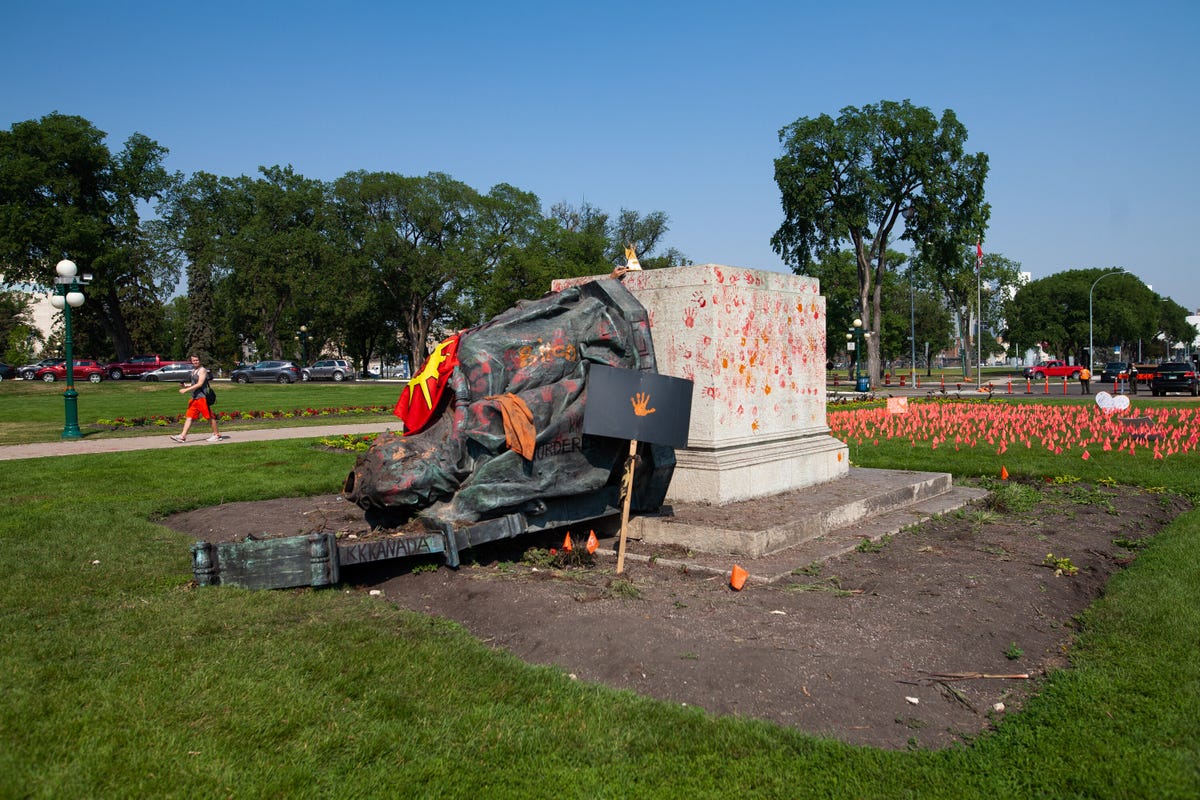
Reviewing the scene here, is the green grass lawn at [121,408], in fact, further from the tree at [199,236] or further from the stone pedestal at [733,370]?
the tree at [199,236]

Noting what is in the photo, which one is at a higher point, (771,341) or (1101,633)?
(771,341)

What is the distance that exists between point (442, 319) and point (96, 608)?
63.1m

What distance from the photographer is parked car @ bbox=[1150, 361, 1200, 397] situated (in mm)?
33531

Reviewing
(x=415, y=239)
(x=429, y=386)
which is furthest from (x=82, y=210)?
(x=429, y=386)

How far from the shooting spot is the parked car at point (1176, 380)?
33531mm

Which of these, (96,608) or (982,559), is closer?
(96,608)

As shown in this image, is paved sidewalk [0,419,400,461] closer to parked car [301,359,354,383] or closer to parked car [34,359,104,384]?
parked car [301,359,354,383]

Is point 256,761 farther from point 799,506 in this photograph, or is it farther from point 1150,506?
point 1150,506

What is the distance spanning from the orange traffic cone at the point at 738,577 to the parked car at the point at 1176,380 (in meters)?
35.3

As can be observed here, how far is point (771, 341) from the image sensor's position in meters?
8.34

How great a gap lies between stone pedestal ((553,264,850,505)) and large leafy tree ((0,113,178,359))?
5762cm

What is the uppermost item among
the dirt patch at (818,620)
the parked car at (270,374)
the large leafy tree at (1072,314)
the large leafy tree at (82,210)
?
the large leafy tree at (82,210)

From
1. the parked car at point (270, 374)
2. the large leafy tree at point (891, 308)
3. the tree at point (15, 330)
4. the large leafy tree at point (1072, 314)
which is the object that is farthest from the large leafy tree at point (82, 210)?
the large leafy tree at point (1072, 314)

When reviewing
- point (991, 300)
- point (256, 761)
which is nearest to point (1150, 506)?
point (256, 761)
